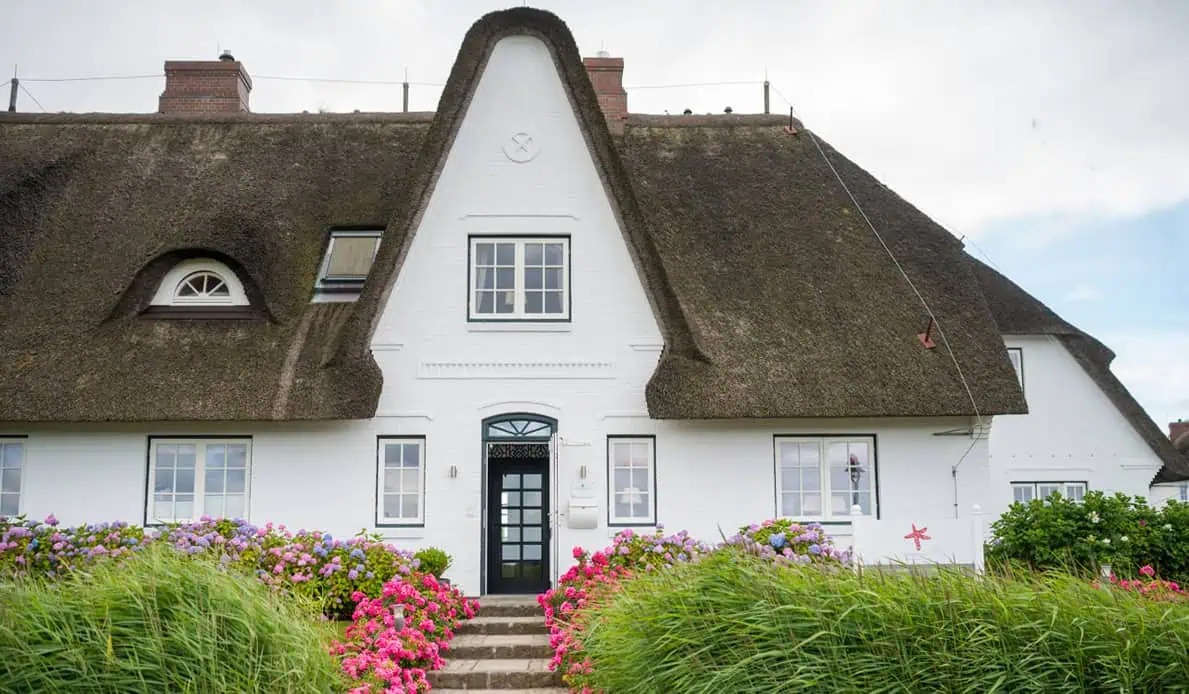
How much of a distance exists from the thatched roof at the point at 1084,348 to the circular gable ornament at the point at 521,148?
8789mm

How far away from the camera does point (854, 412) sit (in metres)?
13.8

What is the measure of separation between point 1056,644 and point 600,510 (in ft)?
26.0

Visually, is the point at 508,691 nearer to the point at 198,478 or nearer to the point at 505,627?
the point at 505,627

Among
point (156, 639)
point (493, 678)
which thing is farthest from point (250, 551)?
point (156, 639)

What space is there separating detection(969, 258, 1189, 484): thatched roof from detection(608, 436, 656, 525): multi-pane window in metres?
7.59

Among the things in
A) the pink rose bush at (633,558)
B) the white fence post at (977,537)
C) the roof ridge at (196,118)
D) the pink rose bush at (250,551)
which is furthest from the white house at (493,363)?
the roof ridge at (196,118)

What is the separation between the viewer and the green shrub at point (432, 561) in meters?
12.9

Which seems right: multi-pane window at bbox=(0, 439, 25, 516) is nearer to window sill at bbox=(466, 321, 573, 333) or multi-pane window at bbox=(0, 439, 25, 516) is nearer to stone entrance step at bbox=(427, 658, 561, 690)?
window sill at bbox=(466, 321, 573, 333)

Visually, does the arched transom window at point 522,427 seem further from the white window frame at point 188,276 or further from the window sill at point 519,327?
the white window frame at point 188,276

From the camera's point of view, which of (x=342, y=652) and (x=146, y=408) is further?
(x=146, y=408)

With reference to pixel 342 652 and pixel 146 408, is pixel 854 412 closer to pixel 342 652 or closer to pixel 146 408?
pixel 342 652

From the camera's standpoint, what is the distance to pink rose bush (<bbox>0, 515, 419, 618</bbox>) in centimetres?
1151

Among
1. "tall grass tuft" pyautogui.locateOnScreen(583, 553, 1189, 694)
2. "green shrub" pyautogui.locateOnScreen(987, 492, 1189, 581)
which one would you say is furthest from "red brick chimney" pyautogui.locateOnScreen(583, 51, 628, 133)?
"tall grass tuft" pyautogui.locateOnScreen(583, 553, 1189, 694)

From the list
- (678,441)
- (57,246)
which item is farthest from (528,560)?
(57,246)
